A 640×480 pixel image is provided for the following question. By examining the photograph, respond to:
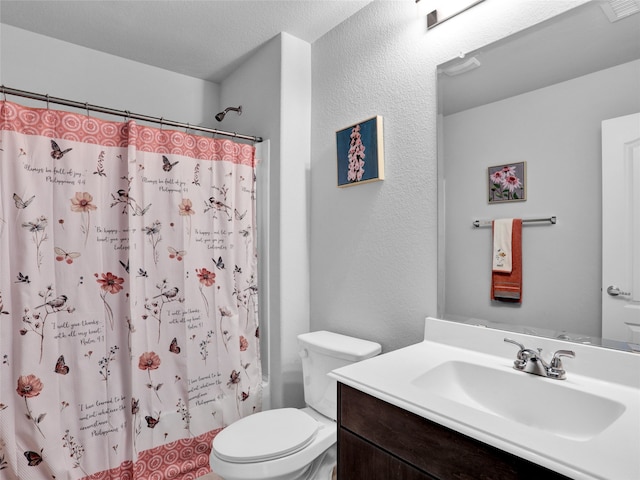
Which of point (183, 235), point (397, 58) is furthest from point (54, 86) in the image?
point (397, 58)

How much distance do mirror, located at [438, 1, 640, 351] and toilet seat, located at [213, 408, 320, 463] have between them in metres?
0.77

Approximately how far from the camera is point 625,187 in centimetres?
105

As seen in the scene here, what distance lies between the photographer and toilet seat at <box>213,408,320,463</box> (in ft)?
4.52

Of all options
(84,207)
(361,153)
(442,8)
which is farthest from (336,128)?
(84,207)

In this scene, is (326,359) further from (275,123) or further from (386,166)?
(275,123)

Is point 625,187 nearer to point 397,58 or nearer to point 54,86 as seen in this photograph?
point 397,58

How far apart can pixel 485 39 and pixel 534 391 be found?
126 cm

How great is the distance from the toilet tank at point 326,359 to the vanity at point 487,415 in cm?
32

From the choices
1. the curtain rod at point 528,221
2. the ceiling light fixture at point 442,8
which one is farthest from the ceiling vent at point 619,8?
the curtain rod at point 528,221

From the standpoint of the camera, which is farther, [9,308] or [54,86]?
[54,86]

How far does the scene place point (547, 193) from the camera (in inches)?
47.7

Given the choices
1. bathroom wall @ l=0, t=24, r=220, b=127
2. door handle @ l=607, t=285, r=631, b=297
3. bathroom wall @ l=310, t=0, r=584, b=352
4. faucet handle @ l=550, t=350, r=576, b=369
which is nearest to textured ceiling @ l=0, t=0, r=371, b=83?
bathroom wall @ l=0, t=24, r=220, b=127

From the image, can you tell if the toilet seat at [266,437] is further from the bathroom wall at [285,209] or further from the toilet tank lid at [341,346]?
the bathroom wall at [285,209]

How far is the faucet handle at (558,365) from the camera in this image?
1.07 m
